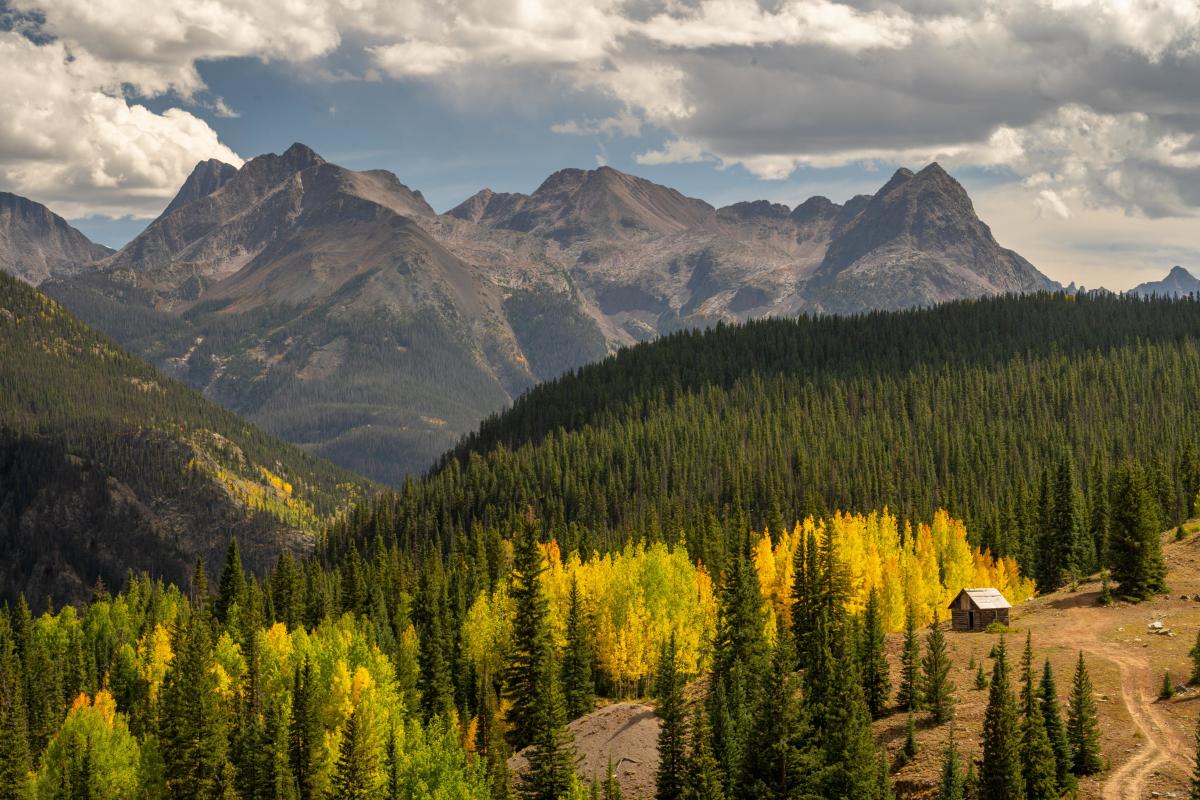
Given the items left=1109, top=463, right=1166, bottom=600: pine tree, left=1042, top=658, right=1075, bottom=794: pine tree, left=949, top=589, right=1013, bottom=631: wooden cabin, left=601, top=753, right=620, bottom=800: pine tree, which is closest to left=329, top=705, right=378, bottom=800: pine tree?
left=601, top=753, right=620, bottom=800: pine tree

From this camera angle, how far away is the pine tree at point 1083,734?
236ft

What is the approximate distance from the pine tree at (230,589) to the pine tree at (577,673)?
51.1 meters

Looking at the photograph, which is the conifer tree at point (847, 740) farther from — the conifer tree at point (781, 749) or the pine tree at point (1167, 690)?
the pine tree at point (1167, 690)

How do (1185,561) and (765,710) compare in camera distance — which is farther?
(1185,561)

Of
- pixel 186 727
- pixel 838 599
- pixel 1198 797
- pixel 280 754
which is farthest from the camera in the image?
pixel 838 599

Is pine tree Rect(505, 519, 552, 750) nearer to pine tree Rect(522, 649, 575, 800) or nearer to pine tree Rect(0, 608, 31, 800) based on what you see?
pine tree Rect(522, 649, 575, 800)

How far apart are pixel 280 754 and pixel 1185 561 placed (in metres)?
82.3

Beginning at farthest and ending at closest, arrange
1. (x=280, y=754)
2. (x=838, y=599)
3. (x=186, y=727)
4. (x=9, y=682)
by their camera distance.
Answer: (x=9, y=682) → (x=838, y=599) → (x=186, y=727) → (x=280, y=754)

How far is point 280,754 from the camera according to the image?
9969 centimetres

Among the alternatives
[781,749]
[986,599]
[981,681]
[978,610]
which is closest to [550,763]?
[781,749]

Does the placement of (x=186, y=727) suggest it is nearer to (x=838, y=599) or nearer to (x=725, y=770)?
(x=725, y=770)

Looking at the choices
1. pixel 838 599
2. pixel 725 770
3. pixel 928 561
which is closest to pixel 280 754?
pixel 725 770

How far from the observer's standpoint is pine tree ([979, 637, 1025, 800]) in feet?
225

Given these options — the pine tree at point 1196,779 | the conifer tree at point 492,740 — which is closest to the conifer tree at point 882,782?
the pine tree at point 1196,779
